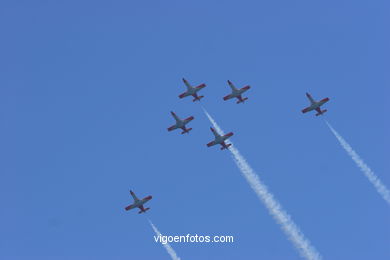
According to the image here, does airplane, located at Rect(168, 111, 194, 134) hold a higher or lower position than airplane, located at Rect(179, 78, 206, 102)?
lower

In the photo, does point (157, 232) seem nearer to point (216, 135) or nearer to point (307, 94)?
point (216, 135)

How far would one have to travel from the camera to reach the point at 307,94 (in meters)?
191

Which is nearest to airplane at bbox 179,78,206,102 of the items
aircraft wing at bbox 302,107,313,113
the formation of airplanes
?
the formation of airplanes

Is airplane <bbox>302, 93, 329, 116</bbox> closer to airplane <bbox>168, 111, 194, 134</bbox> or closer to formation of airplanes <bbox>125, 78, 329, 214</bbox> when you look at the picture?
formation of airplanes <bbox>125, 78, 329, 214</bbox>

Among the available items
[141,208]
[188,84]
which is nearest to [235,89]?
[188,84]

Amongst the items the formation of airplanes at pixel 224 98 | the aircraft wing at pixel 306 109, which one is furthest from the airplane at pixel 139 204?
the aircraft wing at pixel 306 109

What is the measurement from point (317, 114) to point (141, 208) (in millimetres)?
48246

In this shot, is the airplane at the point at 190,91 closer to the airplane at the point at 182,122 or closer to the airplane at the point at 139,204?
the airplane at the point at 182,122

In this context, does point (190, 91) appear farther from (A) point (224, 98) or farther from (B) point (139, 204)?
(B) point (139, 204)

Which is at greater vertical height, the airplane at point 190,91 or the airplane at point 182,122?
the airplane at point 190,91

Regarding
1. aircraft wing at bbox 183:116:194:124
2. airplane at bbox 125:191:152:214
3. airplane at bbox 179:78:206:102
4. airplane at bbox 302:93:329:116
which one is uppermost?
airplane at bbox 179:78:206:102

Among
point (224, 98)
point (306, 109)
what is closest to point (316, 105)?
point (306, 109)

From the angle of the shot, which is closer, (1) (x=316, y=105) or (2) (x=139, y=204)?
(1) (x=316, y=105)

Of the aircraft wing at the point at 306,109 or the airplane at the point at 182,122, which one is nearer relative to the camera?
the aircraft wing at the point at 306,109
